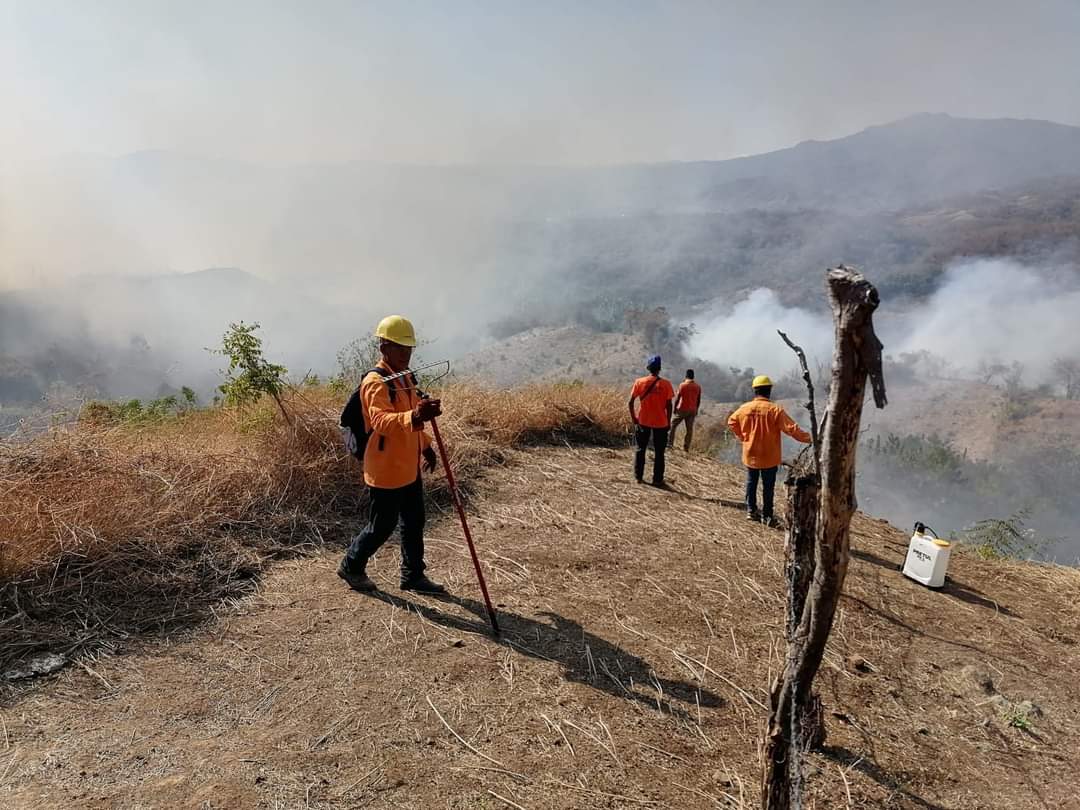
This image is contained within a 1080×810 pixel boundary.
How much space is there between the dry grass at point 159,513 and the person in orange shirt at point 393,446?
131 cm

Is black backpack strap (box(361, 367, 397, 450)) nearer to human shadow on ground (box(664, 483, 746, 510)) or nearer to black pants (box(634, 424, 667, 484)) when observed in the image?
black pants (box(634, 424, 667, 484))

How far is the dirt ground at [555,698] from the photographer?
2740 mm

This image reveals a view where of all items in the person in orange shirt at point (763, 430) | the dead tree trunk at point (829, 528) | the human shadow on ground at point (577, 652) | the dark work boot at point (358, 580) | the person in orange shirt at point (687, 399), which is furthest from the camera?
the person in orange shirt at point (687, 399)

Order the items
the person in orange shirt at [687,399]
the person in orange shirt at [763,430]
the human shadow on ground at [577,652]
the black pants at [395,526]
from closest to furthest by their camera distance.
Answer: the human shadow on ground at [577,652] → the black pants at [395,526] → the person in orange shirt at [763,430] → the person in orange shirt at [687,399]

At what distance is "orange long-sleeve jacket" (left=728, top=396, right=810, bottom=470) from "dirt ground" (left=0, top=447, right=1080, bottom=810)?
47.4 inches

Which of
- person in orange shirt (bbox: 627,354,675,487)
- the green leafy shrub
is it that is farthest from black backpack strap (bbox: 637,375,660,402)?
the green leafy shrub

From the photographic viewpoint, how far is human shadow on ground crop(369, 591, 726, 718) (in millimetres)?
3414

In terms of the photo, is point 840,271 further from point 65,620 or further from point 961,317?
point 961,317

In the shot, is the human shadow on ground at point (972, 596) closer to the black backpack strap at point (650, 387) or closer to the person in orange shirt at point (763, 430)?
the person in orange shirt at point (763, 430)

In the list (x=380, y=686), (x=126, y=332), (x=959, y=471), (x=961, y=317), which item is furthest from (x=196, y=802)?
(x=126, y=332)

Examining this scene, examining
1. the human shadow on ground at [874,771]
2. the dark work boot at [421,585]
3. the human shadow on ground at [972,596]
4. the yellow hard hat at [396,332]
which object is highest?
the yellow hard hat at [396,332]

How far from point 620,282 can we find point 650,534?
6203cm

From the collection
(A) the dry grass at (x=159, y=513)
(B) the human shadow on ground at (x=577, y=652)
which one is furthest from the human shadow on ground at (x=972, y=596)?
(A) the dry grass at (x=159, y=513)

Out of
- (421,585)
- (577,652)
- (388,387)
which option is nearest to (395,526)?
(421,585)
